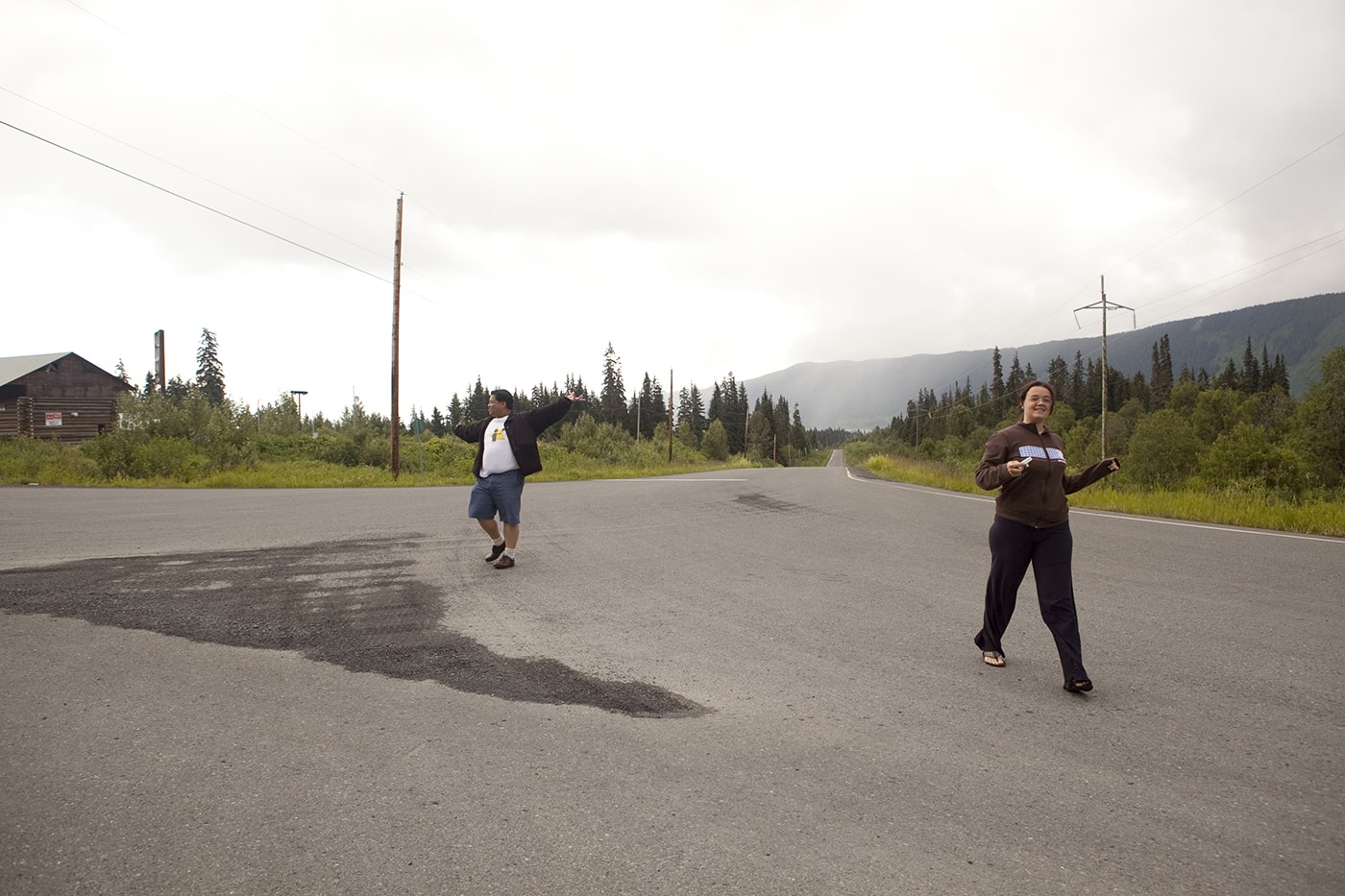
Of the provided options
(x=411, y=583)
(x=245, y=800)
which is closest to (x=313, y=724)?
(x=245, y=800)

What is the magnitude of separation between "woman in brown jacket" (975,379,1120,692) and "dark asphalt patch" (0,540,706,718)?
2.30 metres

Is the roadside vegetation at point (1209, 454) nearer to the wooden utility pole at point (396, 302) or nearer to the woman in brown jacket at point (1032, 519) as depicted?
the woman in brown jacket at point (1032, 519)

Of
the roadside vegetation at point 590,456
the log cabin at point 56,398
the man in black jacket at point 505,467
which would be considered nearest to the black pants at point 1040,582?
the man in black jacket at point 505,467

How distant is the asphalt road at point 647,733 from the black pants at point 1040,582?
0.77ft

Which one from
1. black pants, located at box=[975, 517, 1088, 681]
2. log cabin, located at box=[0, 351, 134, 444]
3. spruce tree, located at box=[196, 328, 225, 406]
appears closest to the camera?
black pants, located at box=[975, 517, 1088, 681]

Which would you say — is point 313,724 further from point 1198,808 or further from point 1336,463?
point 1336,463

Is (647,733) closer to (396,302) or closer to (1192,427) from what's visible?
(396,302)

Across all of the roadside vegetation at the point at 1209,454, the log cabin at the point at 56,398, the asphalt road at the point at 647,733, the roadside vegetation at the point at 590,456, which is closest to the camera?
the asphalt road at the point at 647,733

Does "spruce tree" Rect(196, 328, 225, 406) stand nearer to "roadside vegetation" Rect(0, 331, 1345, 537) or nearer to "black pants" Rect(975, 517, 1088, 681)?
"roadside vegetation" Rect(0, 331, 1345, 537)

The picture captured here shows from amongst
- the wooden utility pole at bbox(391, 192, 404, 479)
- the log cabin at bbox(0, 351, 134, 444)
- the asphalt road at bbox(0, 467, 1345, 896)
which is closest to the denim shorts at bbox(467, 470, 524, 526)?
the asphalt road at bbox(0, 467, 1345, 896)

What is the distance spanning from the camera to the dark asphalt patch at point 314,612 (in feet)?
13.2

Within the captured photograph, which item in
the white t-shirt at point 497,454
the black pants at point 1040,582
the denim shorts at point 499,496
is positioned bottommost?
the black pants at point 1040,582

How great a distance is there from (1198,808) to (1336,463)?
6599 cm

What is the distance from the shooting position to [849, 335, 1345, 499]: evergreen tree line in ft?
66.2
